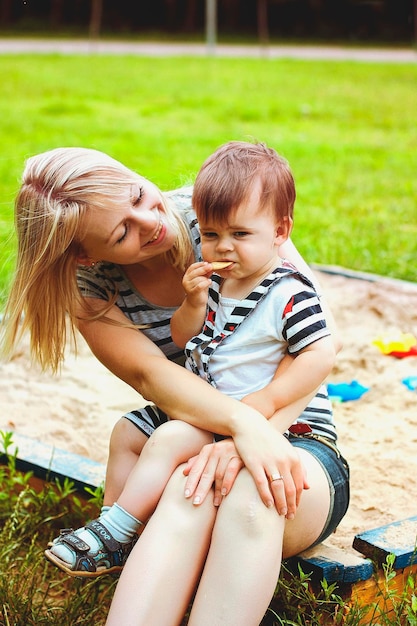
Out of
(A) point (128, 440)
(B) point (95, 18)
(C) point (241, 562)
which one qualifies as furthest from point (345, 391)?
(B) point (95, 18)

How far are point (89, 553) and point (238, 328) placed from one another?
596 mm

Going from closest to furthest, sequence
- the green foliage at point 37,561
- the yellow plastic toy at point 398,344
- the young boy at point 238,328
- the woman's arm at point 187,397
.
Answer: the woman's arm at point 187,397, the young boy at point 238,328, the green foliage at point 37,561, the yellow plastic toy at point 398,344

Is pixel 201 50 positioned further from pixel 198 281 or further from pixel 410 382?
pixel 198 281

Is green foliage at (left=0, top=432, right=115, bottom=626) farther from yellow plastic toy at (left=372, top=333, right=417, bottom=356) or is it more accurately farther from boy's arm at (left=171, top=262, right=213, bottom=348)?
yellow plastic toy at (left=372, top=333, right=417, bottom=356)

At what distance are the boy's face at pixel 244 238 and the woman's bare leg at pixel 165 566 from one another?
1.73ft

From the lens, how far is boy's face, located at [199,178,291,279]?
7.14ft

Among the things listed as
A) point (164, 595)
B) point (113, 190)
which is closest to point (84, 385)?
point (113, 190)

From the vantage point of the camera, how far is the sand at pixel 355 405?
2840mm

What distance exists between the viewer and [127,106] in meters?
11.1

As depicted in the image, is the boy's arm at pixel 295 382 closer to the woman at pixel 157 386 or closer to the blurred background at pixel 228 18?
the woman at pixel 157 386

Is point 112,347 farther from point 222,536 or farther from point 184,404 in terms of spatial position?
point 222,536

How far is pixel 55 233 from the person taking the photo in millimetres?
2303

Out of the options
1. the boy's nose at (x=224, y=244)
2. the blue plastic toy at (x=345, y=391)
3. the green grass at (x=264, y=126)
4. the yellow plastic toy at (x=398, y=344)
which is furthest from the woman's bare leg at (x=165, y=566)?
the yellow plastic toy at (x=398, y=344)

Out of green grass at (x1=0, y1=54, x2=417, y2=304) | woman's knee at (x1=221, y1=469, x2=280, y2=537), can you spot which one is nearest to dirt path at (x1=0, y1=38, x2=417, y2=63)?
green grass at (x1=0, y1=54, x2=417, y2=304)
